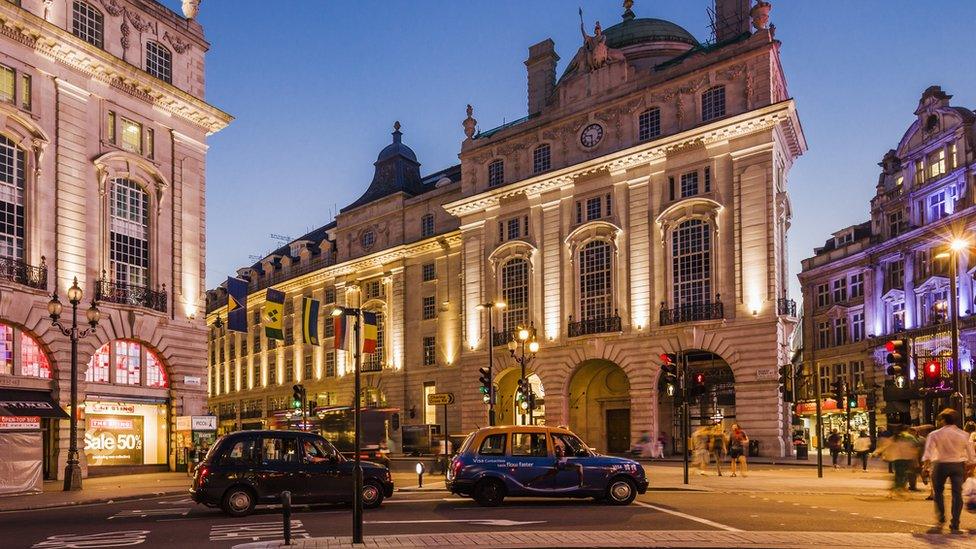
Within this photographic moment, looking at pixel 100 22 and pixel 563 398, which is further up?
pixel 100 22

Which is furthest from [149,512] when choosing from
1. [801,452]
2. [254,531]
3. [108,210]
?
[801,452]


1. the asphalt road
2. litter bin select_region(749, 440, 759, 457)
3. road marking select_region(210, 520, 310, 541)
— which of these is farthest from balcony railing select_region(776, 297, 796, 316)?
road marking select_region(210, 520, 310, 541)

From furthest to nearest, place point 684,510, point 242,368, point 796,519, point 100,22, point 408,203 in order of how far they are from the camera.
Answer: point 242,368 < point 408,203 < point 100,22 < point 684,510 < point 796,519

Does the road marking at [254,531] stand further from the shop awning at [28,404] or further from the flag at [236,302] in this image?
the flag at [236,302]

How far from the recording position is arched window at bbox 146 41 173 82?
3981cm

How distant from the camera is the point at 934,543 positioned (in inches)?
498

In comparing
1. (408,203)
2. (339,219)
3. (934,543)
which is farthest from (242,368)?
(934,543)

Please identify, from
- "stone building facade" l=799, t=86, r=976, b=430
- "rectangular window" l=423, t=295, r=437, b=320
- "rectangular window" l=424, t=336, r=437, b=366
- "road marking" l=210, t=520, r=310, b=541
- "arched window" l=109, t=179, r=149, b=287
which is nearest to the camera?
"road marking" l=210, t=520, r=310, b=541

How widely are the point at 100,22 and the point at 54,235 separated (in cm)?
917

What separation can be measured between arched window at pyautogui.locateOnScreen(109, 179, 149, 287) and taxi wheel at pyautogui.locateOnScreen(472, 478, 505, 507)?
23.8 m

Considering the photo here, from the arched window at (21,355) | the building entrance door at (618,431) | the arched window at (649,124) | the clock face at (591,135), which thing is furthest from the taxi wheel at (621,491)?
the clock face at (591,135)

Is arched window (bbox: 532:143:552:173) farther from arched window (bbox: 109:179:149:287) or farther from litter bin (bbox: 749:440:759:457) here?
arched window (bbox: 109:179:149:287)

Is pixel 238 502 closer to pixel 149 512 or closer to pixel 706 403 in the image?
pixel 149 512

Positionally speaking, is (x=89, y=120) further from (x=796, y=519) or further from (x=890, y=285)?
(x=890, y=285)
